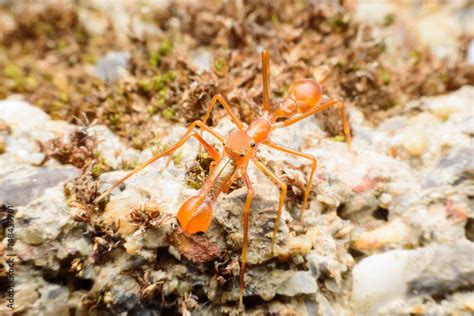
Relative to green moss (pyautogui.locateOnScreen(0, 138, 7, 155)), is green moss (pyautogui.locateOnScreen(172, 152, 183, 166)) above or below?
below

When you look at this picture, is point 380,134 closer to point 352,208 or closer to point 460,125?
point 460,125

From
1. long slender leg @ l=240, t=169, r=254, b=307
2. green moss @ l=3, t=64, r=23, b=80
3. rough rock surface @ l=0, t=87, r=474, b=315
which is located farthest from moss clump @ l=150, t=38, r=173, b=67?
long slender leg @ l=240, t=169, r=254, b=307

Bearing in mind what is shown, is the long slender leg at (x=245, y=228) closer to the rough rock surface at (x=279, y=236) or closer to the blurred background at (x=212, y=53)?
the rough rock surface at (x=279, y=236)

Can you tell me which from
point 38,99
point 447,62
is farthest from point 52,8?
point 447,62

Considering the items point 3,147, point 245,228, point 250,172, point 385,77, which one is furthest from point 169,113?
point 385,77

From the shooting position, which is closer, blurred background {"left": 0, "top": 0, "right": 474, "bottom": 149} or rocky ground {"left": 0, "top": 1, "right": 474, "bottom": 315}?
rocky ground {"left": 0, "top": 1, "right": 474, "bottom": 315}

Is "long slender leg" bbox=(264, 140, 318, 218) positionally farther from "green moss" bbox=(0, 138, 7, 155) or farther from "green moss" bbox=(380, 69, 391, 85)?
"green moss" bbox=(0, 138, 7, 155)
